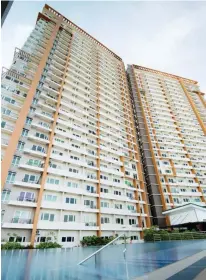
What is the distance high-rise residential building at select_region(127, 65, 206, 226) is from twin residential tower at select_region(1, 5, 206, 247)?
29cm

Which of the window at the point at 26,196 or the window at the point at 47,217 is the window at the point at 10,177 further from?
the window at the point at 47,217

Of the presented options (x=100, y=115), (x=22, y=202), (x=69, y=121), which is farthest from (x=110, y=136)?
(x=22, y=202)

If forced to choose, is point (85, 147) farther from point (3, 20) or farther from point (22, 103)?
point (3, 20)

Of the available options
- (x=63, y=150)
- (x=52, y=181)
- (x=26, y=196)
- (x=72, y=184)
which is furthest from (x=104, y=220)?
(x=63, y=150)

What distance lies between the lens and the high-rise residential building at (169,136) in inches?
1704

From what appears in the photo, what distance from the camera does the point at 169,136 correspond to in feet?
175

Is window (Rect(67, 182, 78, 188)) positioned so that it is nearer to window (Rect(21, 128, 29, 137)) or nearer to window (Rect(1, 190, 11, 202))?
window (Rect(1, 190, 11, 202))

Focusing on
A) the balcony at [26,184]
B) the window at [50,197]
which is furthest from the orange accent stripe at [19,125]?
the window at [50,197]

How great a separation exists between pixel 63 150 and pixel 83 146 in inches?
182

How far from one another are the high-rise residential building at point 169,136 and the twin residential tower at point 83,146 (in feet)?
0.97

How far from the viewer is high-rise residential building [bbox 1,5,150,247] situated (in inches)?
1009

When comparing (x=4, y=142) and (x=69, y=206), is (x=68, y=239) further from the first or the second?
(x=4, y=142)

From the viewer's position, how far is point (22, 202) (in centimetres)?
2434

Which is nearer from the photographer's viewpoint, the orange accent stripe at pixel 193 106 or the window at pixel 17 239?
the window at pixel 17 239
